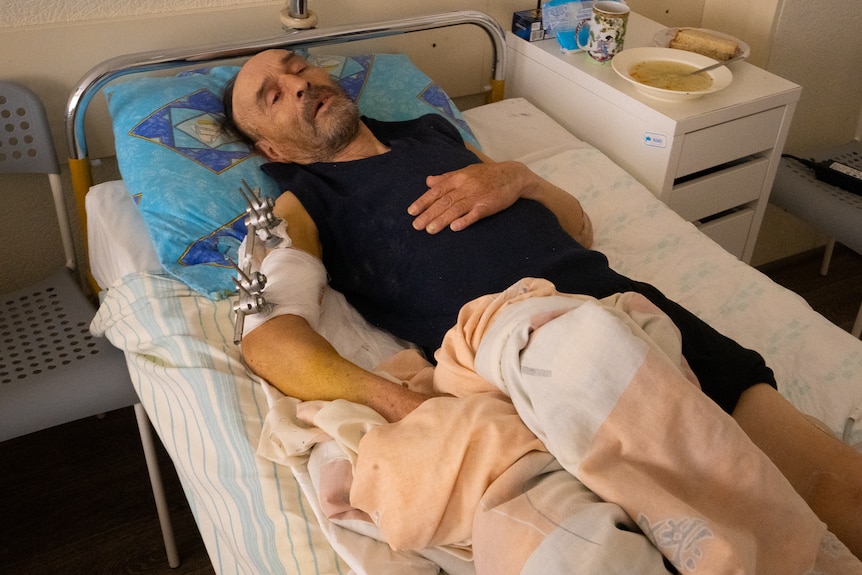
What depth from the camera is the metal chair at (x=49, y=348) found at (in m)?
→ 1.42

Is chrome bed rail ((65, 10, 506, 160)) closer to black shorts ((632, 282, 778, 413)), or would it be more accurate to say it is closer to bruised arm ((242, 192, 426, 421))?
bruised arm ((242, 192, 426, 421))

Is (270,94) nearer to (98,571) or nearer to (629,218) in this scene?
(629,218)

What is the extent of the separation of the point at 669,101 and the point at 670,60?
216 mm

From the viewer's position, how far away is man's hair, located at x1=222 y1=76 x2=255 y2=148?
65.8 inches

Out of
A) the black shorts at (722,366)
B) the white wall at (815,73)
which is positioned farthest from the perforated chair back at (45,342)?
the white wall at (815,73)

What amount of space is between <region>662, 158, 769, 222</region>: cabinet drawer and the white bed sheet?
0.16m

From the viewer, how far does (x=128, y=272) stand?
152cm

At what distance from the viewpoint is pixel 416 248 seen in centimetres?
143

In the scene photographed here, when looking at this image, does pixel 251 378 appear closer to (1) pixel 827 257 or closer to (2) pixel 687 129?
(2) pixel 687 129

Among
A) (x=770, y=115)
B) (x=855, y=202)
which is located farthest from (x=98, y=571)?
(x=855, y=202)

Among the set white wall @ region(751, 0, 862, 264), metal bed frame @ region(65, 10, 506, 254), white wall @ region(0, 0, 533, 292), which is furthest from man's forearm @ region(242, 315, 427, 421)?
white wall @ region(751, 0, 862, 264)

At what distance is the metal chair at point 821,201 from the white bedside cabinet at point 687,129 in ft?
0.48

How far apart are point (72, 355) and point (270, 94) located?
0.63 meters

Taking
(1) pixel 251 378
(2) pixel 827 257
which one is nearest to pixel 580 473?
(1) pixel 251 378
